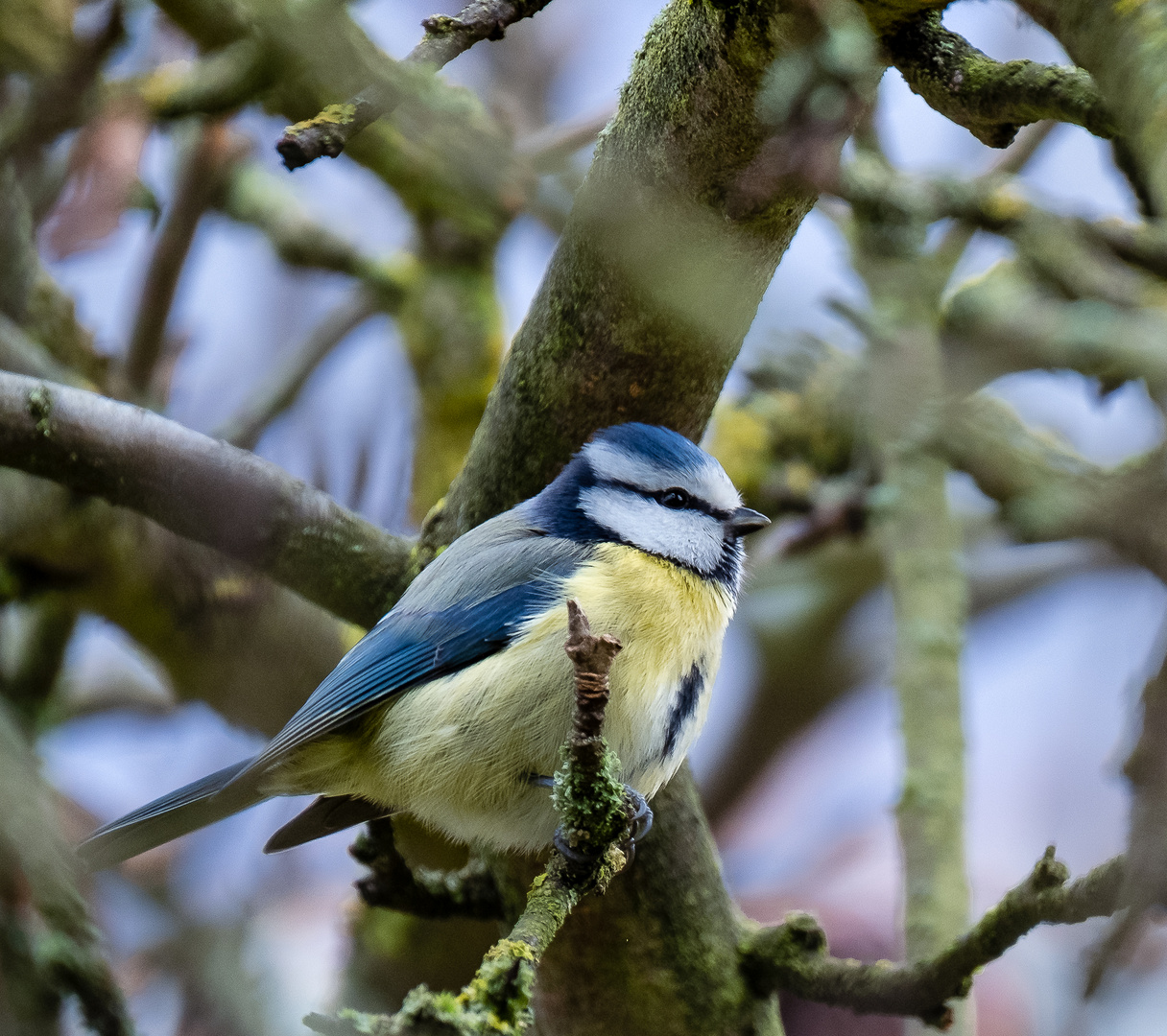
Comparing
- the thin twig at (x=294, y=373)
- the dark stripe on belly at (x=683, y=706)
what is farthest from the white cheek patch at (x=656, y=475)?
the thin twig at (x=294, y=373)

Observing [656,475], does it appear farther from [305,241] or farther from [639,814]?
[305,241]

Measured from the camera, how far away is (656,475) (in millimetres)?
1671

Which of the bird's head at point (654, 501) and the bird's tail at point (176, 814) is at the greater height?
the bird's head at point (654, 501)

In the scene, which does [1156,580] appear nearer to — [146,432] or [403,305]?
[146,432]

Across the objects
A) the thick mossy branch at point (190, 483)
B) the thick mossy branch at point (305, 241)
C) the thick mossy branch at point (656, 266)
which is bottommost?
the thick mossy branch at point (190, 483)

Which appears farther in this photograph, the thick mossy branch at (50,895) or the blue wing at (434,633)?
the blue wing at (434,633)

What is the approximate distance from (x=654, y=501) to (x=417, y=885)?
2.29ft

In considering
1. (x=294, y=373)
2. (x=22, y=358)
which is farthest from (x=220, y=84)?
(x=294, y=373)

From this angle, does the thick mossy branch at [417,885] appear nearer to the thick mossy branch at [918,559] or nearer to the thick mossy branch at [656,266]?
the thick mossy branch at [656,266]

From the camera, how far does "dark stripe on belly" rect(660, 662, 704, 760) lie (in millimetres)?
1479

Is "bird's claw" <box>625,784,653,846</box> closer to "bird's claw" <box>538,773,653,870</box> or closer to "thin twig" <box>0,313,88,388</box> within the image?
"bird's claw" <box>538,773,653,870</box>

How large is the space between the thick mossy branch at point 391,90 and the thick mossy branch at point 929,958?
0.91 metres

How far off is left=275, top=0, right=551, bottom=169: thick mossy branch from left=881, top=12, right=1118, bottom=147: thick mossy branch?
0.38 metres

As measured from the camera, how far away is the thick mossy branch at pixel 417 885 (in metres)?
1.55
